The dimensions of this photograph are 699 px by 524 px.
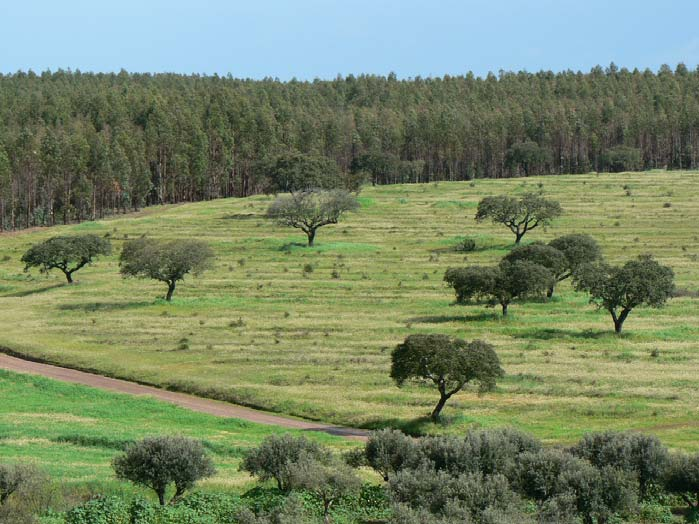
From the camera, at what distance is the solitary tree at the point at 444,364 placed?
191ft

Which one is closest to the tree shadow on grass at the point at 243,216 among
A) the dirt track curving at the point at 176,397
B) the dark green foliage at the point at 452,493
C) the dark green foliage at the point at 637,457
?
the dirt track curving at the point at 176,397

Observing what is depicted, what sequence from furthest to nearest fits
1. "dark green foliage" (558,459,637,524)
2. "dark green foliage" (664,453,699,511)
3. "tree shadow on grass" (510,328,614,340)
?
"tree shadow on grass" (510,328,614,340), "dark green foliage" (664,453,699,511), "dark green foliage" (558,459,637,524)

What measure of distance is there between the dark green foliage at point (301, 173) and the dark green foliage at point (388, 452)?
10923 centimetres

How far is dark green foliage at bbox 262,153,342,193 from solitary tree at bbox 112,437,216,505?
11138cm

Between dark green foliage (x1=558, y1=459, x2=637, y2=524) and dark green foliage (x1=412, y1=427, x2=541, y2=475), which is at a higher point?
dark green foliage (x1=412, y1=427, x2=541, y2=475)

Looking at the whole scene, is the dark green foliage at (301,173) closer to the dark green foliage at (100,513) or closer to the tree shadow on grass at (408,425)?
the tree shadow on grass at (408,425)

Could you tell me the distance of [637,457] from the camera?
1693 inches

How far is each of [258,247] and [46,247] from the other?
30146 millimetres

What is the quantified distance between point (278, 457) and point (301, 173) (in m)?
115

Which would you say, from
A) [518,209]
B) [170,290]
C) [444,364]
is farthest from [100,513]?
[518,209]

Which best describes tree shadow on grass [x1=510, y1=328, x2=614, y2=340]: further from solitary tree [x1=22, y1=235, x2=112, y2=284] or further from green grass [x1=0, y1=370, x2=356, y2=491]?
solitary tree [x1=22, y1=235, x2=112, y2=284]

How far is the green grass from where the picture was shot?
152ft

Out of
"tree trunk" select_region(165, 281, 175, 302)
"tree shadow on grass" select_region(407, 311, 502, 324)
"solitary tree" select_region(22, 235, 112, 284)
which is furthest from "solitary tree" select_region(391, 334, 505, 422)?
"solitary tree" select_region(22, 235, 112, 284)

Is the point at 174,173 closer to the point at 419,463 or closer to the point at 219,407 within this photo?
the point at 219,407
